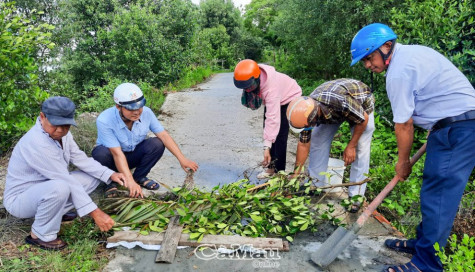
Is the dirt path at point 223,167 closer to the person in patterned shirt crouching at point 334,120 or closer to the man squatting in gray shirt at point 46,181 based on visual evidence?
the man squatting in gray shirt at point 46,181

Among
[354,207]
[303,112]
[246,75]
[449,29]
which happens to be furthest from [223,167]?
[449,29]

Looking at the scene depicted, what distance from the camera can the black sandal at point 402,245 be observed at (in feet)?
9.81

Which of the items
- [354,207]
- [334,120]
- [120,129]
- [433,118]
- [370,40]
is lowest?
[354,207]

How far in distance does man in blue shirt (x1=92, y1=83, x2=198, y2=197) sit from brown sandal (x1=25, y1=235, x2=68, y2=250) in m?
0.61

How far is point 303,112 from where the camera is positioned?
10.2ft

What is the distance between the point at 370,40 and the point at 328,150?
147 cm

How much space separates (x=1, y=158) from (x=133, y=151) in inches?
88.5

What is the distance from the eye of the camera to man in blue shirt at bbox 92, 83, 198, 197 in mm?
3406

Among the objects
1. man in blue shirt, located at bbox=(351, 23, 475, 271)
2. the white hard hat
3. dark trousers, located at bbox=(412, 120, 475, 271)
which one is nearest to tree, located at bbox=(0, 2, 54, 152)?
the white hard hat

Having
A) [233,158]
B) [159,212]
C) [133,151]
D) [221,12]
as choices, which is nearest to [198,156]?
[233,158]

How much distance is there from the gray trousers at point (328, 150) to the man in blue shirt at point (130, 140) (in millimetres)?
1339

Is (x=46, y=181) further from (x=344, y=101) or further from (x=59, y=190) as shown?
(x=344, y=101)

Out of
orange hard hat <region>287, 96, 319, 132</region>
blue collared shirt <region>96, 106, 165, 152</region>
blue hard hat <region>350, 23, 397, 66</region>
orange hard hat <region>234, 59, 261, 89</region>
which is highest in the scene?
blue hard hat <region>350, 23, 397, 66</region>

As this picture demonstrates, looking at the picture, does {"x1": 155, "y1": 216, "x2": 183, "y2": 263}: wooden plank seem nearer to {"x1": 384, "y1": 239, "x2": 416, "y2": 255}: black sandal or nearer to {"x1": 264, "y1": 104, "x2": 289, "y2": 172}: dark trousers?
{"x1": 264, "y1": 104, "x2": 289, "y2": 172}: dark trousers
